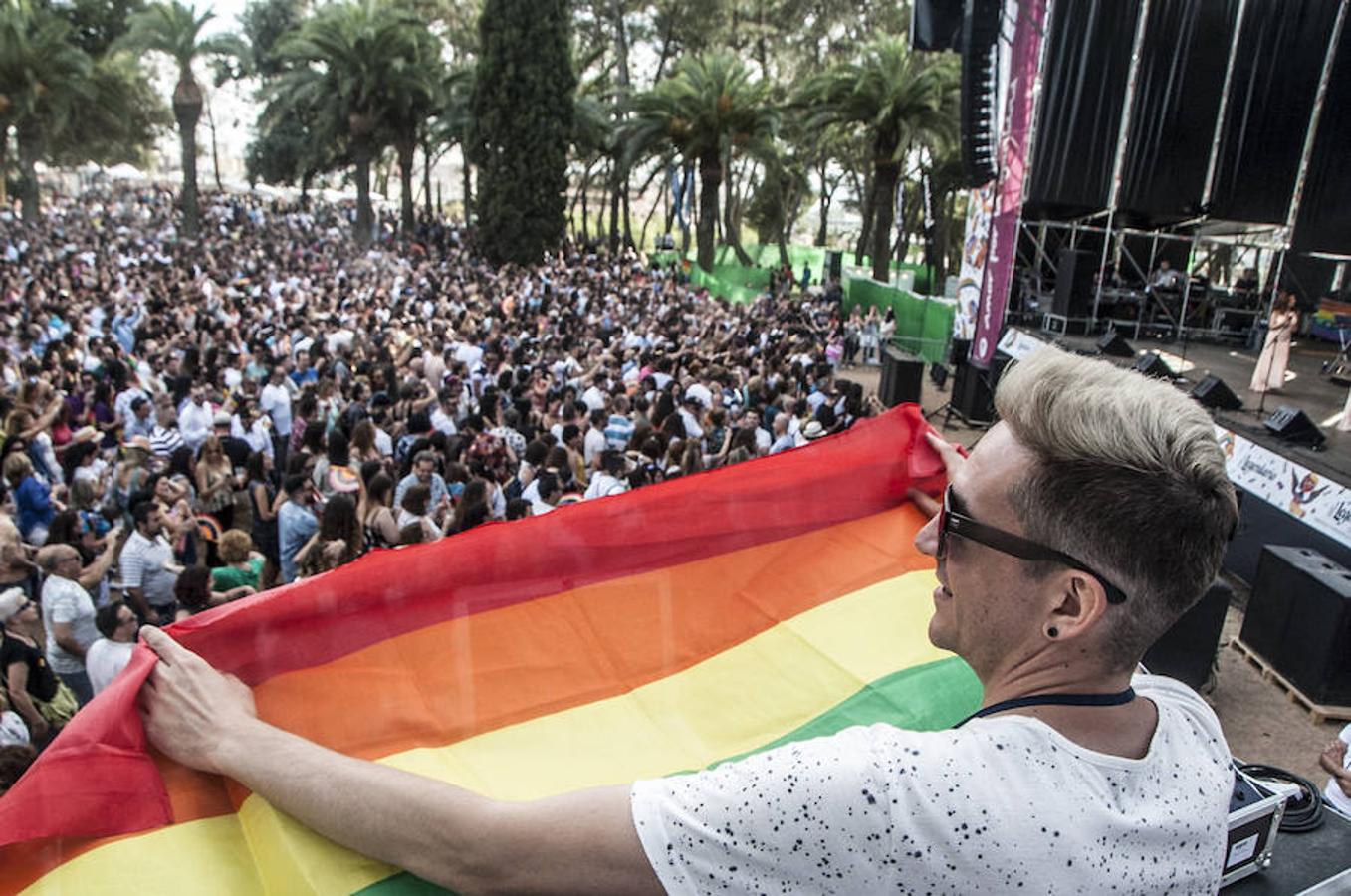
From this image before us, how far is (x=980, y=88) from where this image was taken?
17.4 metres

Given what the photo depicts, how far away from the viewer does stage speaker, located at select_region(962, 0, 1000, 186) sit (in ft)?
54.0

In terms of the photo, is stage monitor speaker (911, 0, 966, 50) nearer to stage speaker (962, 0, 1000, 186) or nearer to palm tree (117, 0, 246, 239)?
stage speaker (962, 0, 1000, 186)

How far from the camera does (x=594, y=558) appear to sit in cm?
255

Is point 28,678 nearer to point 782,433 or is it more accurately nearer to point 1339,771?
point 1339,771

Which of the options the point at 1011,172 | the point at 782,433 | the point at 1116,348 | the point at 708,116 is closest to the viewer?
the point at 782,433

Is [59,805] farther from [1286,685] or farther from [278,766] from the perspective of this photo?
[1286,685]

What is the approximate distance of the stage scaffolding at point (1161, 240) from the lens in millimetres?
16531

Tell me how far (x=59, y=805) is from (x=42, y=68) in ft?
125

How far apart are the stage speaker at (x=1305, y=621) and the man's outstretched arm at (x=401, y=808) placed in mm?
7467

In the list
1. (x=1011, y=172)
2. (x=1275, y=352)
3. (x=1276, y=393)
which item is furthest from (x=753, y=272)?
(x=1275, y=352)

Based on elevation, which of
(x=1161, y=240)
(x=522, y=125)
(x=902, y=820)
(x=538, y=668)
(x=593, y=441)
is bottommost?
(x=593, y=441)

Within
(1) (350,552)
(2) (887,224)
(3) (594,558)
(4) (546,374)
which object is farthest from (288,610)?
(2) (887,224)

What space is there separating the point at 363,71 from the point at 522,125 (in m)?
5.82

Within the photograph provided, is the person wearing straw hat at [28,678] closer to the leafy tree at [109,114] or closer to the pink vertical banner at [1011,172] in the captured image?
the pink vertical banner at [1011,172]
